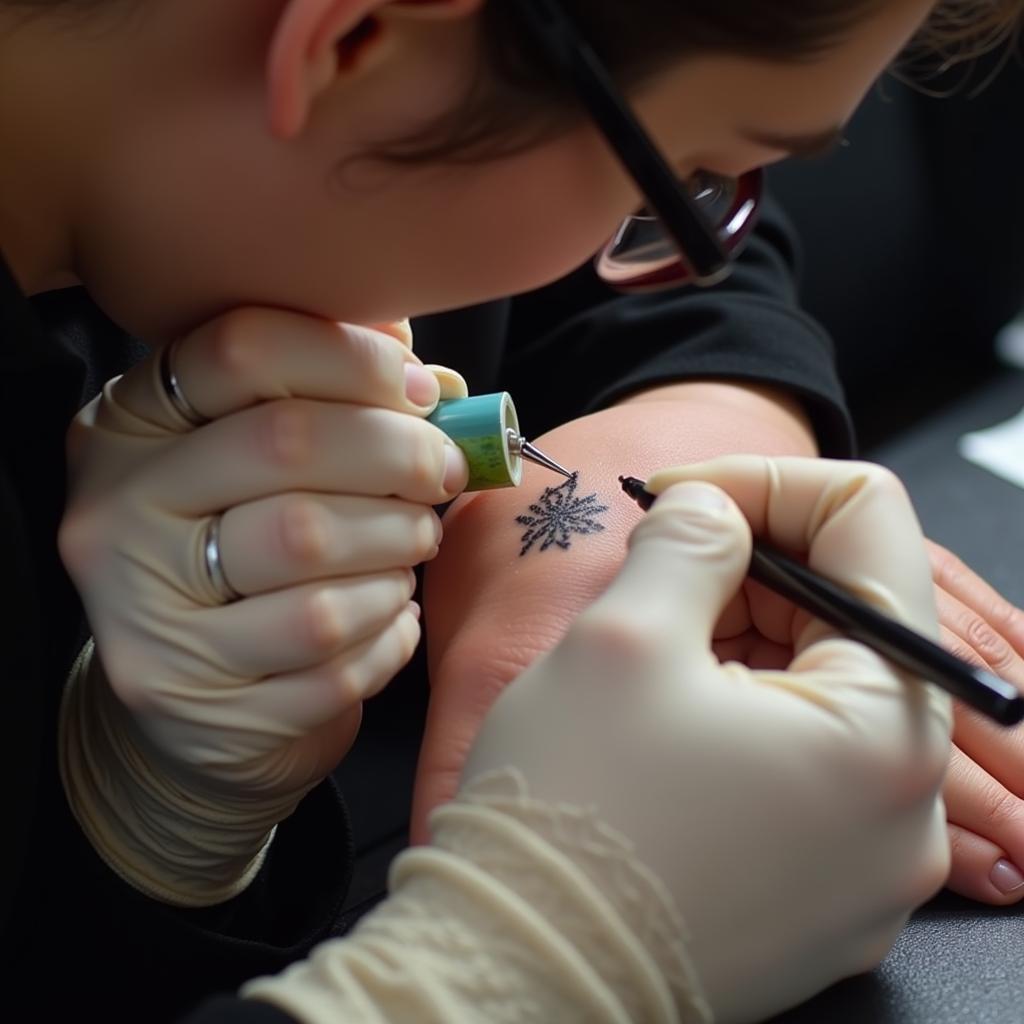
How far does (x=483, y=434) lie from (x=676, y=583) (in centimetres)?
17

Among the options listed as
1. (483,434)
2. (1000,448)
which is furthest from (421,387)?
(1000,448)

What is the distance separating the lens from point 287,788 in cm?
61

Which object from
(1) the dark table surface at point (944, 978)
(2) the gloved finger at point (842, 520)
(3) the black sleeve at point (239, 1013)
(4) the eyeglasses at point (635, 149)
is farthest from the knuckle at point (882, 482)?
(3) the black sleeve at point (239, 1013)

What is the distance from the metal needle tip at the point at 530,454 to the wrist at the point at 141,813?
234 mm

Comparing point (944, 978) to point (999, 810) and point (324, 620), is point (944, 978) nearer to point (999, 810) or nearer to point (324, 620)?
point (999, 810)

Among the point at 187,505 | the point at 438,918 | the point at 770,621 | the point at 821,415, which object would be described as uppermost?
the point at 187,505

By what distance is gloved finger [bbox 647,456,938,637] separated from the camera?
512 millimetres

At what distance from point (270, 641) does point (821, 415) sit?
533 mm

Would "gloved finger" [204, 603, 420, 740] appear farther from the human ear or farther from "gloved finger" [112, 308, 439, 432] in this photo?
the human ear

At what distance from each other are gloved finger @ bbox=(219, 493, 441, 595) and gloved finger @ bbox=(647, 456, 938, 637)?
0.14 m

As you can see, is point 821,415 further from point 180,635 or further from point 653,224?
point 180,635

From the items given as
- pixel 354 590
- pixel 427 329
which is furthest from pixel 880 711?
pixel 427 329

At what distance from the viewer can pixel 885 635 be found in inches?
18.9

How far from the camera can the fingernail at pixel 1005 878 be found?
0.60 meters
